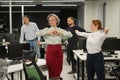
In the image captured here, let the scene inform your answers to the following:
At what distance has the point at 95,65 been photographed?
5418 mm

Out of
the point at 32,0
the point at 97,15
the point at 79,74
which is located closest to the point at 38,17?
the point at 32,0

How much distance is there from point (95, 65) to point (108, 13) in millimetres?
5870

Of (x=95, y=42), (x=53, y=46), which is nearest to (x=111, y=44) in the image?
(x=95, y=42)

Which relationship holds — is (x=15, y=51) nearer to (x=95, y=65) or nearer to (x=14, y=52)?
(x=14, y=52)

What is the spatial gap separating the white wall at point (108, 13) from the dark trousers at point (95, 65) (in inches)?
166

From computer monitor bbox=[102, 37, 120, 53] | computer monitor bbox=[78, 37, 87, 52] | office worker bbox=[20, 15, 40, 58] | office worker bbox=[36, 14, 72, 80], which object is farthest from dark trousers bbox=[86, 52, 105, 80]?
office worker bbox=[20, 15, 40, 58]

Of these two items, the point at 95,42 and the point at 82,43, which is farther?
the point at 82,43

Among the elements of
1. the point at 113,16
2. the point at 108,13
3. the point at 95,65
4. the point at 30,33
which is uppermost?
the point at 108,13

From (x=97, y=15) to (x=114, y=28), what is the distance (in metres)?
3.05

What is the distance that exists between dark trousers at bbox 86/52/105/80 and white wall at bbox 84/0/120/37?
4219 millimetres

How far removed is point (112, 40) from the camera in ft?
21.9

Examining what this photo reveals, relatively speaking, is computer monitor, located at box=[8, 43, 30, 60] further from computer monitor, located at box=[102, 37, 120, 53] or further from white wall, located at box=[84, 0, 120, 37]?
white wall, located at box=[84, 0, 120, 37]

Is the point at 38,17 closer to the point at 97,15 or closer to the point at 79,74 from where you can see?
the point at 97,15

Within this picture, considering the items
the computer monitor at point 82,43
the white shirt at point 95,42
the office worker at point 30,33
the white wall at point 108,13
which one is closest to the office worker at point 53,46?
the white shirt at point 95,42
